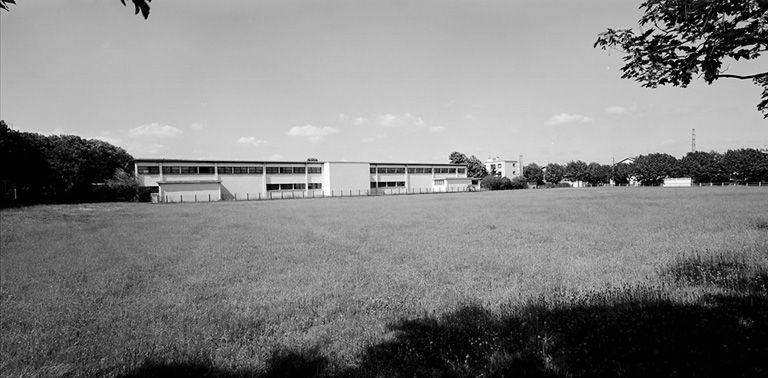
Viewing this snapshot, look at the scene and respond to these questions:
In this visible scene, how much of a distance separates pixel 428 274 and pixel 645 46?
7.10 metres

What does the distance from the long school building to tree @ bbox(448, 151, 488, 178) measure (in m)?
34.5

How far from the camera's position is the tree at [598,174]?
442 feet

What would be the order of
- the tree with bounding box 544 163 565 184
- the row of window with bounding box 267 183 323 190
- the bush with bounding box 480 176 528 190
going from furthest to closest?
1. the tree with bounding box 544 163 565 184
2. the bush with bounding box 480 176 528 190
3. the row of window with bounding box 267 183 323 190

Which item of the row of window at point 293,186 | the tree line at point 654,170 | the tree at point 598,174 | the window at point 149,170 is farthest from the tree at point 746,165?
the window at point 149,170

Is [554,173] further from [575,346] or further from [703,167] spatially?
[575,346]

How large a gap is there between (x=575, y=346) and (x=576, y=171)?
154m

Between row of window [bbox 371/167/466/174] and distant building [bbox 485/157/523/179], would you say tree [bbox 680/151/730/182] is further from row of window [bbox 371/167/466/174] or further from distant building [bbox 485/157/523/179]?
row of window [bbox 371/167/466/174]

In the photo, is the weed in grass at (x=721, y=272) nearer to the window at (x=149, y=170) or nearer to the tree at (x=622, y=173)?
the window at (x=149, y=170)

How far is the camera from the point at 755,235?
42.3ft

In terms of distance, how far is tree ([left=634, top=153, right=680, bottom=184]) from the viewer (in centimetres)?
12112

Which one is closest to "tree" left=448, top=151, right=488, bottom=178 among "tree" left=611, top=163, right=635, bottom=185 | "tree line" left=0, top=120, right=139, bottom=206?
"tree" left=611, top=163, right=635, bottom=185

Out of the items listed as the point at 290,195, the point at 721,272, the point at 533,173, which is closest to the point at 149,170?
the point at 290,195

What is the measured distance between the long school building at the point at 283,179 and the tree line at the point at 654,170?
20.9 meters

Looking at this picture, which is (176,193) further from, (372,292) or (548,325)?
(548,325)
